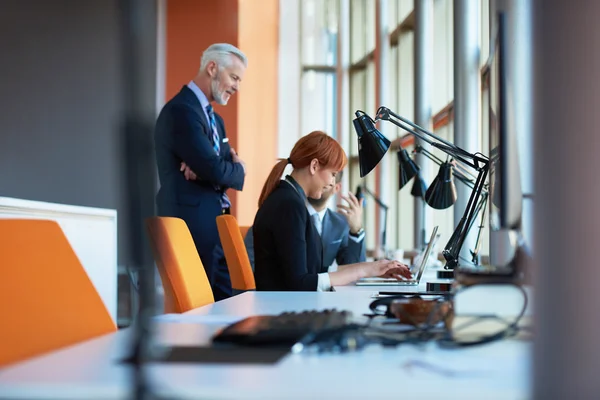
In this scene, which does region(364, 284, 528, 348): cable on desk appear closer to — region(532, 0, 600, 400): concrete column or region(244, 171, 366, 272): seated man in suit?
region(532, 0, 600, 400): concrete column

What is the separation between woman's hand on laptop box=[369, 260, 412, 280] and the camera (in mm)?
2467

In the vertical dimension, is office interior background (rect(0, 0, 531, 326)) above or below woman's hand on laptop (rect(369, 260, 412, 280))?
above

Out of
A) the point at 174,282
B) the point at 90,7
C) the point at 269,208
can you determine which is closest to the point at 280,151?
the point at 90,7

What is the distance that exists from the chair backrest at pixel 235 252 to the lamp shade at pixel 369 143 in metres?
0.60

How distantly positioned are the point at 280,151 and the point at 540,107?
28.3ft

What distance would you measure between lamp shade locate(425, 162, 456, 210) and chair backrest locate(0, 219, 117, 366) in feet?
5.83

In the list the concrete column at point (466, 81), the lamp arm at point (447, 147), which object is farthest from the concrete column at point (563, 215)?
the concrete column at point (466, 81)

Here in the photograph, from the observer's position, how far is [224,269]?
10.4ft

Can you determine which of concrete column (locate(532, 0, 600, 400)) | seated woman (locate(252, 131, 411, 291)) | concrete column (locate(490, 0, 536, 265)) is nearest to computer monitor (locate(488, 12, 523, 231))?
concrete column (locate(490, 0, 536, 265))

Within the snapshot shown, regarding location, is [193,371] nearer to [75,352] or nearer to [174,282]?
[75,352]

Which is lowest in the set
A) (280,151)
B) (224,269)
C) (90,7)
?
(224,269)

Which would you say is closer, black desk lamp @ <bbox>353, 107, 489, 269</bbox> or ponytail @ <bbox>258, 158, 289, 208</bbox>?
black desk lamp @ <bbox>353, 107, 489, 269</bbox>

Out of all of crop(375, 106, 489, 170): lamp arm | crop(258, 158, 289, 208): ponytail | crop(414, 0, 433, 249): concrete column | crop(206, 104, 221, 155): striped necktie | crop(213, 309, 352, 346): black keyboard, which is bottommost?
crop(213, 309, 352, 346): black keyboard

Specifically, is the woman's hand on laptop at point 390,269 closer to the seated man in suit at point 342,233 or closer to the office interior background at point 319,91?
the office interior background at point 319,91
